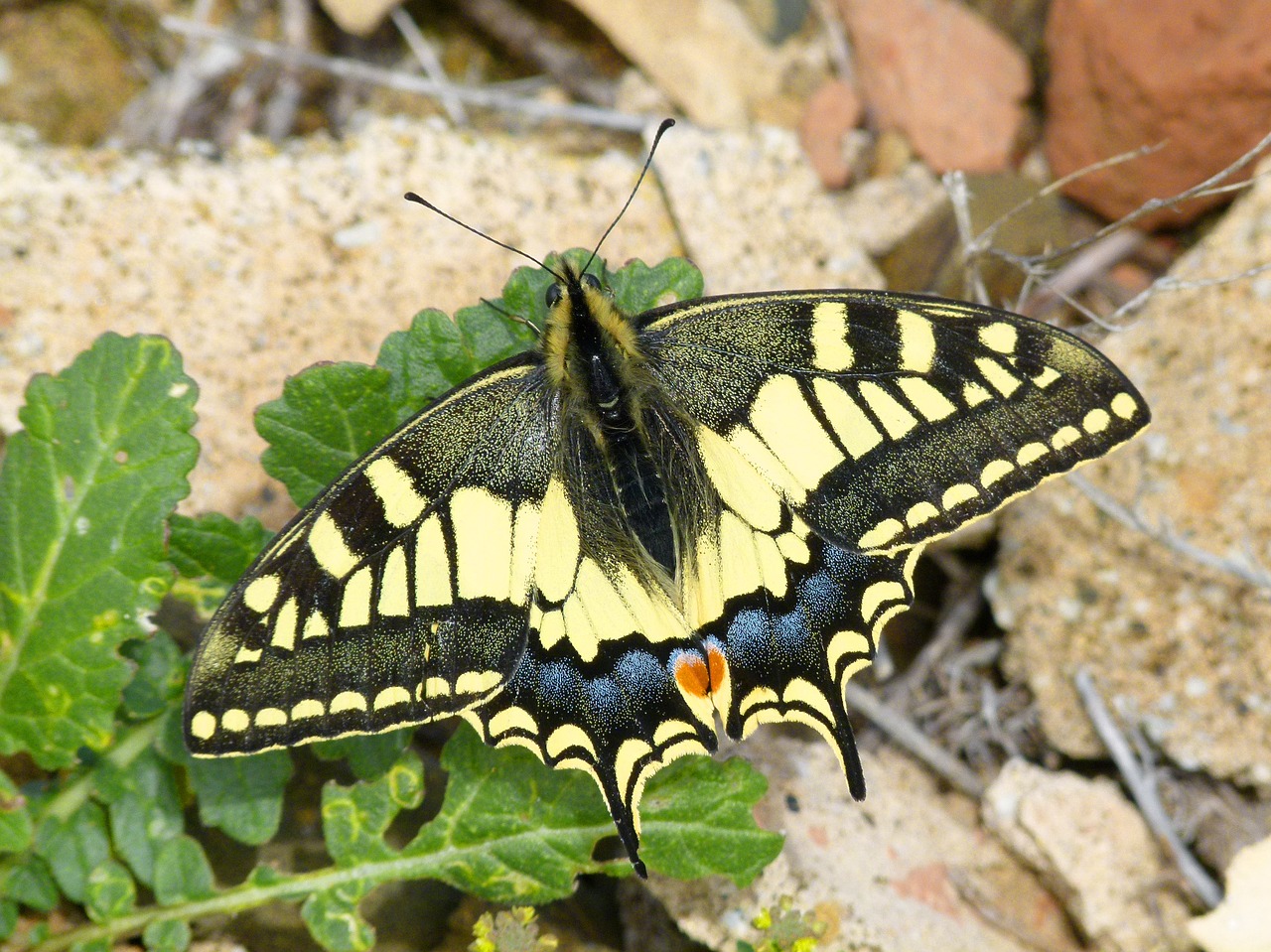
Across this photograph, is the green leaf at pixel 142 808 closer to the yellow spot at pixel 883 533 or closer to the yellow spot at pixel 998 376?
the yellow spot at pixel 883 533

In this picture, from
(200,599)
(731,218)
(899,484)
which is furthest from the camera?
(731,218)

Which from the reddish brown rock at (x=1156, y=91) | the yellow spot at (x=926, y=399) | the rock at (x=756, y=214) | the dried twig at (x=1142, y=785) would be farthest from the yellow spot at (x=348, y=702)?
the reddish brown rock at (x=1156, y=91)

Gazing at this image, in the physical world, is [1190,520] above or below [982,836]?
above

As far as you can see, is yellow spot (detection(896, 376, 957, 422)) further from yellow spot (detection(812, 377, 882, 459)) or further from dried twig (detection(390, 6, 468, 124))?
dried twig (detection(390, 6, 468, 124))

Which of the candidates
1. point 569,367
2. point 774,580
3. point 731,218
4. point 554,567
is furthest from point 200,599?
point 731,218

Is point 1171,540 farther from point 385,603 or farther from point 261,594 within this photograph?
point 261,594

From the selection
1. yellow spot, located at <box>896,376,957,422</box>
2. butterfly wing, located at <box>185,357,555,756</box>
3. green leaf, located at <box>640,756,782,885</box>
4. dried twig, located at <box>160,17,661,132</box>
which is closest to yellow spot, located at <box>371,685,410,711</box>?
butterfly wing, located at <box>185,357,555,756</box>

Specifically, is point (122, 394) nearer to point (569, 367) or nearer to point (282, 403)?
point (282, 403)
